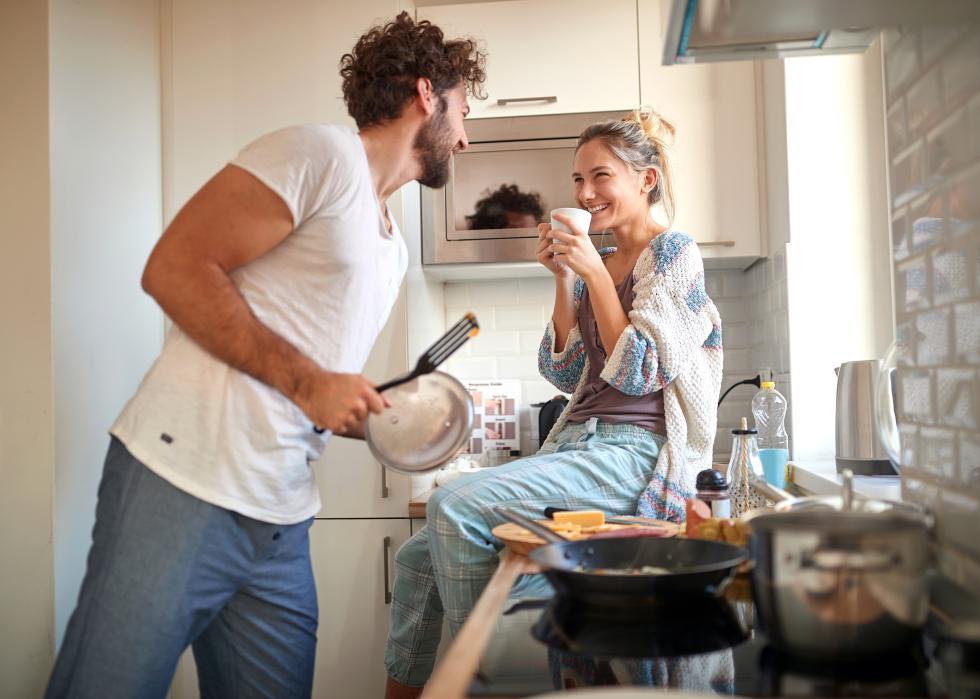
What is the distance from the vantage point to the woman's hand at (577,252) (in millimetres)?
1882

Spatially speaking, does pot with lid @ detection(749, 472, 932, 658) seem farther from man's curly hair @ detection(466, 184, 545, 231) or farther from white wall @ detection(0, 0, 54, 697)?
man's curly hair @ detection(466, 184, 545, 231)

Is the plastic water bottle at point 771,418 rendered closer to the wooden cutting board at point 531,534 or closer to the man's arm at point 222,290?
the wooden cutting board at point 531,534

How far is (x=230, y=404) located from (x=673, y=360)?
88 cm

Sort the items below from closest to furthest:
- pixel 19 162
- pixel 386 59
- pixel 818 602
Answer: pixel 818 602
pixel 386 59
pixel 19 162

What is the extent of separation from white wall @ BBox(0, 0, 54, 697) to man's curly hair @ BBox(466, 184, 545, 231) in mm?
1128

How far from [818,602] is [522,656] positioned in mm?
246

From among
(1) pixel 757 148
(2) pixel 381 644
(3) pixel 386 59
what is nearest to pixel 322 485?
(2) pixel 381 644

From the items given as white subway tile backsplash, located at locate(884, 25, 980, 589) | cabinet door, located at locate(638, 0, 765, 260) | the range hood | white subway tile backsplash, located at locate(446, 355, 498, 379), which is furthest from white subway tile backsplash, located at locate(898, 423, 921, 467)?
white subway tile backsplash, located at locate(446, 355, 498, 379)

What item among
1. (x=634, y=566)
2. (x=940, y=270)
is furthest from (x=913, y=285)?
(x=634, y=566)

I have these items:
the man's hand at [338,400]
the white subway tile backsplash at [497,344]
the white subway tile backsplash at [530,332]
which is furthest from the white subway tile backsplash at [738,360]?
the man's hand at [338,400]

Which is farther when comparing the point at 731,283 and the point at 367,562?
the point at 731,283

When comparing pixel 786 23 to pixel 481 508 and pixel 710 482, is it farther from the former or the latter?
pixel 481 508

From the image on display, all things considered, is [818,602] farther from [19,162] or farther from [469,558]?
[19,162]

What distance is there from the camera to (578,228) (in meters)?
1.92
